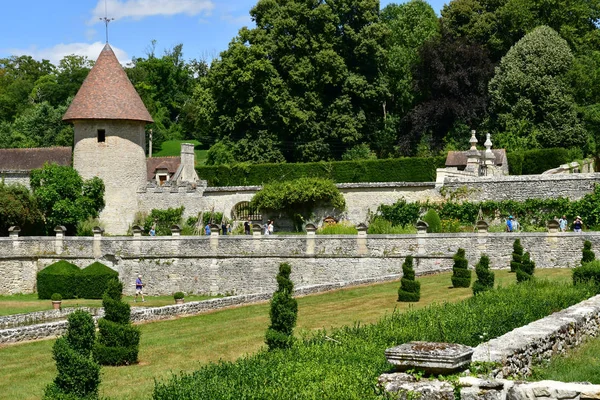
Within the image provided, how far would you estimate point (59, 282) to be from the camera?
109ft

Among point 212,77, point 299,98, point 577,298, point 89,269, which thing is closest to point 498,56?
point 299,98

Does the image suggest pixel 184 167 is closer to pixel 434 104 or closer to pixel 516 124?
pixel 434 104

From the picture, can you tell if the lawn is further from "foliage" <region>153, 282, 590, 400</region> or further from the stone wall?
"foliage" <region>153, 282, 590, 400</region>

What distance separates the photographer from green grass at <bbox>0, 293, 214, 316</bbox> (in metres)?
28.8

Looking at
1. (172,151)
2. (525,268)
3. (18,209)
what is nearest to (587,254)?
(525,268)

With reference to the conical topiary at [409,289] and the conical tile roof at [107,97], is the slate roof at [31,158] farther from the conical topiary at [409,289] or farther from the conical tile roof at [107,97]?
the conical topiary at [409,289]

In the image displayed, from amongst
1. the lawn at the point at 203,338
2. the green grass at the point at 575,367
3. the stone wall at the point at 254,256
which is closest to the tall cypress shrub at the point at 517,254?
the lawn at the point at 203,338

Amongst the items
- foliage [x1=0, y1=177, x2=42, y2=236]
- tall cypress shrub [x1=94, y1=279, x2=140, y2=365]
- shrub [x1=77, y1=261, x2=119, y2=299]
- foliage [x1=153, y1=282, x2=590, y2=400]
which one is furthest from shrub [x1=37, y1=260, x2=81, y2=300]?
foliage [x1=153, y1=282, x2=590, y2=400]

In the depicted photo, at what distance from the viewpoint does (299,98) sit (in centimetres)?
→ 4819

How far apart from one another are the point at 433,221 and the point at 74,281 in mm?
13549

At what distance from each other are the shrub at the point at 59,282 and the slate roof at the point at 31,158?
11.4 metres

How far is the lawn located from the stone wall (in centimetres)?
164

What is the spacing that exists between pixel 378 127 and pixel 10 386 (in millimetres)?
39065

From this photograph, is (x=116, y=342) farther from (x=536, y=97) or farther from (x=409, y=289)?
(x=536, y=97)
